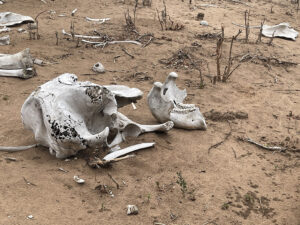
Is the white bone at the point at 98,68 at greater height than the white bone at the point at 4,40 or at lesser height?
lesser

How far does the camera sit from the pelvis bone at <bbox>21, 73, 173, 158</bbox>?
3.61m

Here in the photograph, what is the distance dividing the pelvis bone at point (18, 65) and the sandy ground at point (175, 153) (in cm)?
15

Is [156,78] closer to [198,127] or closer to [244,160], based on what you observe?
[198,127]

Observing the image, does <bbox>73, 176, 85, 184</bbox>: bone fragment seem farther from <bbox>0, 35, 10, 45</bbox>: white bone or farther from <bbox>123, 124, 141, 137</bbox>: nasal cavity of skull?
<bbox>0, 35, 10, 45</bbox>: white bone

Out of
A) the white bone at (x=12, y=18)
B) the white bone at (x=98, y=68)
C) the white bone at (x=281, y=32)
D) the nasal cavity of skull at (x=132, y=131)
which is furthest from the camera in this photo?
the white bone at (x=281, y=32)

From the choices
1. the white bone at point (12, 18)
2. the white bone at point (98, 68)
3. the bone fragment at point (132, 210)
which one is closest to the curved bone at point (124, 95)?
the bone fragment at point (132, 210)

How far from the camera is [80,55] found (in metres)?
6.79

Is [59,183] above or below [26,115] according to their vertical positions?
below

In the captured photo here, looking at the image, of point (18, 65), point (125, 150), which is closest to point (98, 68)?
point (18, 65)

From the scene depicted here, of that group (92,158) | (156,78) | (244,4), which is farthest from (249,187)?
(244,4)

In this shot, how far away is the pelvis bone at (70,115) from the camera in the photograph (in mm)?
3613

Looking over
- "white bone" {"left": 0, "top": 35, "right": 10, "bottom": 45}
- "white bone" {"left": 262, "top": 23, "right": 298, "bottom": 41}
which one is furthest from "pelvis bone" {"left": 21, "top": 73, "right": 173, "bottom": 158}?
"white bone" {"left": 262, "top": 23, "right": 298, "bottom": 41}

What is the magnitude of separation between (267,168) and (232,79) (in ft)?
8.24

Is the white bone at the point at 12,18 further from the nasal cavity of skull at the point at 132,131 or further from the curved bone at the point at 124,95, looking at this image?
the nasal cavity of skull at the point at 132,131
